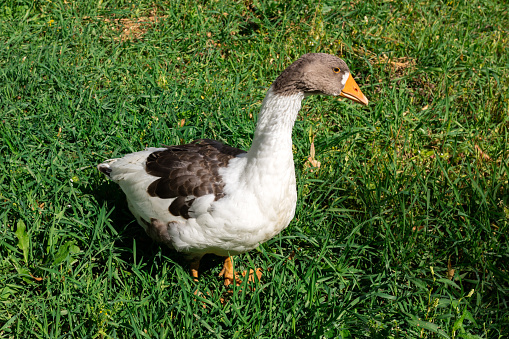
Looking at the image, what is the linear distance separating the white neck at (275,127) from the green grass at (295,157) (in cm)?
85

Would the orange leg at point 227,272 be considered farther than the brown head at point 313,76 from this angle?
Yes

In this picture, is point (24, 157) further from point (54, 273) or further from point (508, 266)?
point (508, 266)

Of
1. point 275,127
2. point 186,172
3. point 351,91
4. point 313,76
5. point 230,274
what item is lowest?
point 230,274

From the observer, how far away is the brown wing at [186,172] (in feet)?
9.68

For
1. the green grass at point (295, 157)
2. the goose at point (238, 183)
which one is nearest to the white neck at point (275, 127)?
Result: the goose at point (238, 183)

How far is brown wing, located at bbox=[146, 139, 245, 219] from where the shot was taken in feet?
9.68

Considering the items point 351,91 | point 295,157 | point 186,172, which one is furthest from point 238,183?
point 295,157

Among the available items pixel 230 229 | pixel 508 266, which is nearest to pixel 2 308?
pixel 230 229

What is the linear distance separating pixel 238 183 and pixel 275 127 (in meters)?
0.42

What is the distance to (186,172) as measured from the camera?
120 inches

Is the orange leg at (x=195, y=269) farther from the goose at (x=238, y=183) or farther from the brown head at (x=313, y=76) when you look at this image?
the brown head at (x=313, y=76)

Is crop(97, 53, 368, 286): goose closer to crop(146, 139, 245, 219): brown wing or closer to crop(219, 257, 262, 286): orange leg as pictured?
crop(146, 139, 245, 219): brown wing

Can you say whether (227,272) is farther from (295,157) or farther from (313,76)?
(313,76)

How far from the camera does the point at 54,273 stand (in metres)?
3.06
